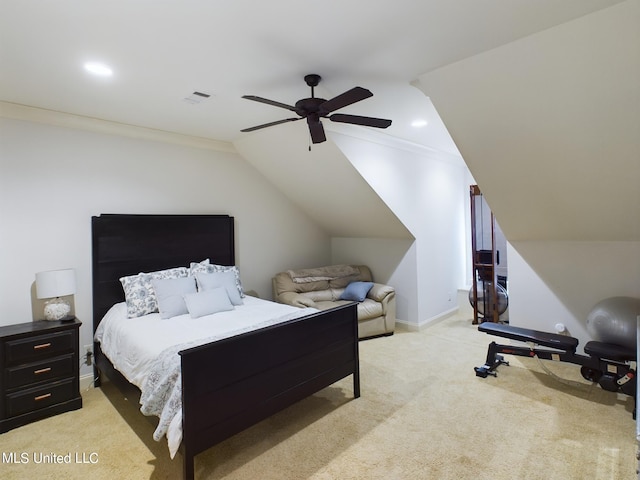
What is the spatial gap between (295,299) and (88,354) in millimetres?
2288

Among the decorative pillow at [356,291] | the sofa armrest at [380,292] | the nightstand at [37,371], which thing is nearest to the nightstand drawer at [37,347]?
the nightstand at [37,371]

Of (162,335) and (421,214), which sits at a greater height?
(421,214)

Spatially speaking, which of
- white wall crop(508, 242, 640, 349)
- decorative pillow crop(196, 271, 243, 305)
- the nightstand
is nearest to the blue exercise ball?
white wall crop(508, 242, 640, 349)

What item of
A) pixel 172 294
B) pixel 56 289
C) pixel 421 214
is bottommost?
pixel 172 294

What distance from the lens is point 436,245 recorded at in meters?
5.27

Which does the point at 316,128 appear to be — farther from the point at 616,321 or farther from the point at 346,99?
the point at 616,321

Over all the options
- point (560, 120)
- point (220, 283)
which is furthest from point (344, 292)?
point (560, 120)

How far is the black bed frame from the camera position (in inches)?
80.3

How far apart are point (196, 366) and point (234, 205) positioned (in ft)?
9.79

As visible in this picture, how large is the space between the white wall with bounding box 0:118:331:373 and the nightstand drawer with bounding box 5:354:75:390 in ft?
1.80

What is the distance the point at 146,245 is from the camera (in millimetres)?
3811

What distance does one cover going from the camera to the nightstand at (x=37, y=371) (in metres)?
2.71

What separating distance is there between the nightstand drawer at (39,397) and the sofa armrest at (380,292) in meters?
3.43

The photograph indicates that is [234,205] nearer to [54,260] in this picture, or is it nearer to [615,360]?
[54,260]
